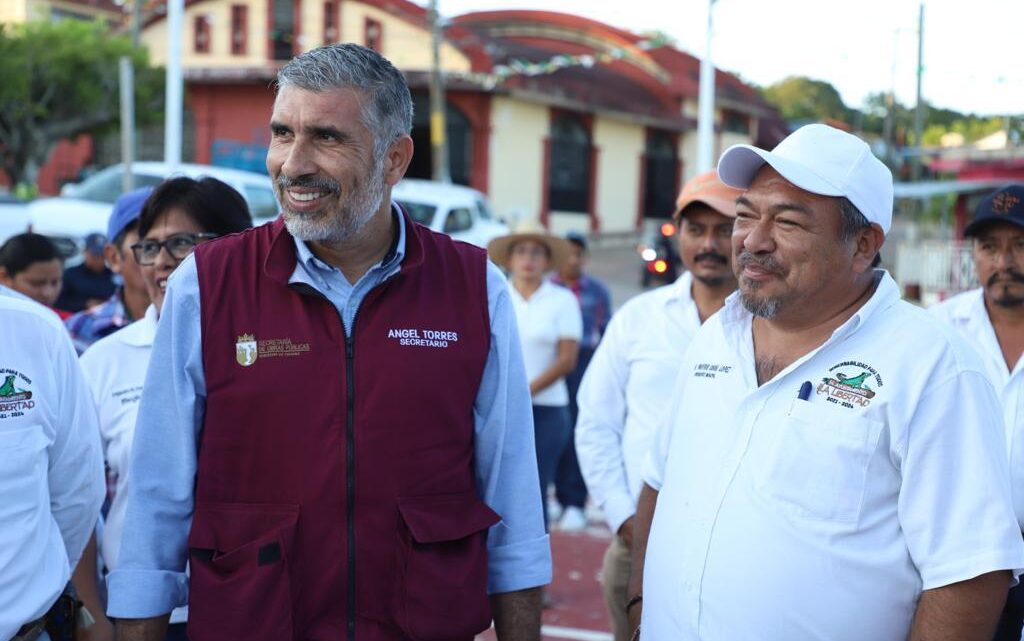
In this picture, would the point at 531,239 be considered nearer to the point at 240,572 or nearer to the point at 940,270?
the point at 240,572

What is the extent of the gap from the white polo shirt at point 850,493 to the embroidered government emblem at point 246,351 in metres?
1.16

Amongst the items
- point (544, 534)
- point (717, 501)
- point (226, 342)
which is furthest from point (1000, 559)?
point (226, 342)

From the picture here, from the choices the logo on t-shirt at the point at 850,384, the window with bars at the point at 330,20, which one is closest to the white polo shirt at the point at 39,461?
the logo on t-shirt at the point at 850,384

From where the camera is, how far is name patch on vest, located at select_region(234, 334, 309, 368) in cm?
269

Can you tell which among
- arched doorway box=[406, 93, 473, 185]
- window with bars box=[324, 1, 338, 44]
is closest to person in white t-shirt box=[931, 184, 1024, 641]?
arched doorway box=[406, 93, 473, 185]

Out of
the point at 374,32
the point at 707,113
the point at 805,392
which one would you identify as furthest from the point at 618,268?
the point at 805,392

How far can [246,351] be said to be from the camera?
2.70 meters

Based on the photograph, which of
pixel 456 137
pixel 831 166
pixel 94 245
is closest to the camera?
pixel 831 166

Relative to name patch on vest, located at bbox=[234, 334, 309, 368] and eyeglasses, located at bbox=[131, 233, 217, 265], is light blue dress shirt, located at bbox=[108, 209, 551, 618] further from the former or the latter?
eyeglasses, located at bbox=[131, 233, 217, 265]

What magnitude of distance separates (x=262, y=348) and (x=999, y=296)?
276 cm

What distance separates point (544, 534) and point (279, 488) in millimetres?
744

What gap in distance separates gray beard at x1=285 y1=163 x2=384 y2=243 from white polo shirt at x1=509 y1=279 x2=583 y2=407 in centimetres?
460

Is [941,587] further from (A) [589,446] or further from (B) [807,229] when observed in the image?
(A) [589,446]

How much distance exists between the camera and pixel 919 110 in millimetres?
33938
